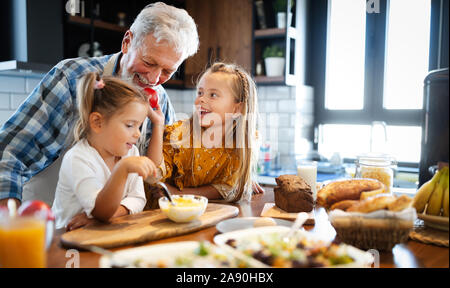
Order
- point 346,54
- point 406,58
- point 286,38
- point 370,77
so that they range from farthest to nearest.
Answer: point 286,38 → point 370,77 → point 406,58 → point 346,54

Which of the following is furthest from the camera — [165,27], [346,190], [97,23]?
[97,23]

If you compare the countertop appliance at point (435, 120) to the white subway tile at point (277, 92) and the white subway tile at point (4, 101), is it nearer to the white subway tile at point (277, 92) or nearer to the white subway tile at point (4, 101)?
the white subway tile at point (277, 92)

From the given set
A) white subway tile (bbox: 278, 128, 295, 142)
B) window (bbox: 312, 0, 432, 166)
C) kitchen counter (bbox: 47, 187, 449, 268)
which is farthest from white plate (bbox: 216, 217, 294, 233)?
white subway tile (bbox: 278, 128, 295, 142)

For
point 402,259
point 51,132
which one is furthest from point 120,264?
point 51,132

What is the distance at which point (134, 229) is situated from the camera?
117cm

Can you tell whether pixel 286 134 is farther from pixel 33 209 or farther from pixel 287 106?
pixel 33 209

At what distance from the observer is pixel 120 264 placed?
0.81m

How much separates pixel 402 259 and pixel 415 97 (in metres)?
2.75

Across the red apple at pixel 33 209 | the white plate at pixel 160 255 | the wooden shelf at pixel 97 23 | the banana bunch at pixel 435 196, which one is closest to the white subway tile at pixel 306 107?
the wooden shelf at pixel 97 23

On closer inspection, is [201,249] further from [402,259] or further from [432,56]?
[432,56]

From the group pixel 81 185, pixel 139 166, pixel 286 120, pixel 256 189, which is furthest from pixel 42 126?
pixel 286 120

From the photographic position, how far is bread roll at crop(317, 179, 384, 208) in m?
1.26

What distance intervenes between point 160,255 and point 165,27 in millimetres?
1171

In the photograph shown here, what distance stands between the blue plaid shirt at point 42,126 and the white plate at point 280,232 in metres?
1.01
